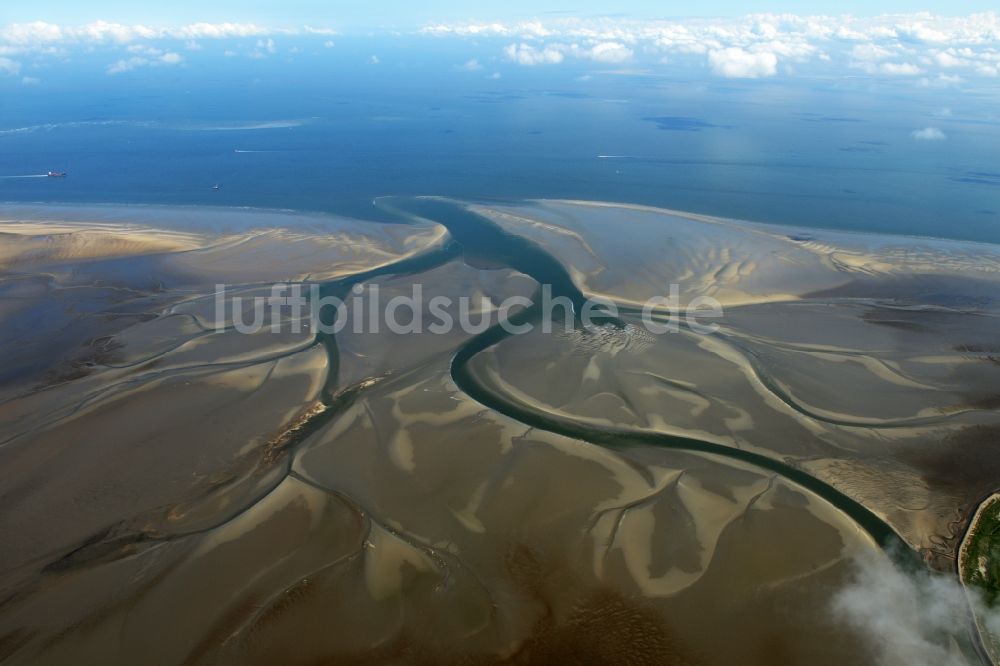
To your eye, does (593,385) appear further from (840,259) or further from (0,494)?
(840,259)

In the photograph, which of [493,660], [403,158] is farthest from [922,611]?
[403,158]

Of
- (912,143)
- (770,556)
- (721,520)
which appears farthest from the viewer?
(912,143)

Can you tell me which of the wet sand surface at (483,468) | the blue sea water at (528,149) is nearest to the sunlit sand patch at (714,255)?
the wet sand surface at (483,468)

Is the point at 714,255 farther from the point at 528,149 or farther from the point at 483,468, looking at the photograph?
the point at 528,149

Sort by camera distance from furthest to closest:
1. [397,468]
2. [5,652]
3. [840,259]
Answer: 1. [840,259]
2. [397,468]
3. [5,652]

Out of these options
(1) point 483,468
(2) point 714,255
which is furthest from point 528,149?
(1) point 483,468

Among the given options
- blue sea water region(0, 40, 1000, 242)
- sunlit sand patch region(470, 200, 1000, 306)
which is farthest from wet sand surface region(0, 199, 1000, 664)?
blue sea water region(0, 40, 1000, 242)
